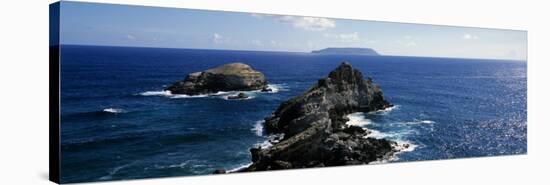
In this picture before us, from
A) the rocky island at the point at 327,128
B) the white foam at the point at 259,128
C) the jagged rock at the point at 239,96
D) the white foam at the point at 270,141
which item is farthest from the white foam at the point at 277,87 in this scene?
the white foam at the point at 270,141

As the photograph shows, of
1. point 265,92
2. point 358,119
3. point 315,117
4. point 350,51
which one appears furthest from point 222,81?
point 358,119

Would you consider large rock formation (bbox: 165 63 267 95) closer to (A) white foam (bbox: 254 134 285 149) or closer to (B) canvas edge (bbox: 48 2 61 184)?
(A) white foam (bbox: 254 134 285 149)

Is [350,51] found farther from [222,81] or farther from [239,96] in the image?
[222,81]

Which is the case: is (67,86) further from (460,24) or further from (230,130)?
(460,24)

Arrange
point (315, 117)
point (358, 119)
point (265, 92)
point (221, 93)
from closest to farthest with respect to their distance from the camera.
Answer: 1. point (221, 93)
2. point (265, 92)
3. point (315, 117)
4. point (358, 119)

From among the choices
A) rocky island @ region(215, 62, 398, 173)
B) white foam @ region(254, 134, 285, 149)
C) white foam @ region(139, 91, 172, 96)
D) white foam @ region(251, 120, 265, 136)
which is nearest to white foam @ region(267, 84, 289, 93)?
rocky island @ region(215, 62, 398, 173)

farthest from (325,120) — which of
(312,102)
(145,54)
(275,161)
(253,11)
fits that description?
(145,54)
